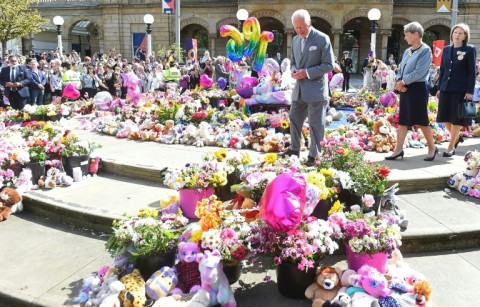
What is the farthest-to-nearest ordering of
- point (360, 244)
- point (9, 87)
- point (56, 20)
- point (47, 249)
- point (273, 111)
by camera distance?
point (56, 20) → point (9, 87) → point (273, 111) → point (47, 249) → point (360, 244)

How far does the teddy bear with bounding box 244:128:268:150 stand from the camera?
304 inches

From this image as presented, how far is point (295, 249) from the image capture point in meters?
3.43

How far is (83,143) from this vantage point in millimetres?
6562

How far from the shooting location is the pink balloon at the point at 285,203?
3443mm

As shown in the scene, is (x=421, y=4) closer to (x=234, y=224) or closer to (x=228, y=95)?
(x=228, y=95)

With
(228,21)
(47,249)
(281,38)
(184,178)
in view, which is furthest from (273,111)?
(281,38)

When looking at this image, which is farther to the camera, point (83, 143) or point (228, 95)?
point (228, 95)

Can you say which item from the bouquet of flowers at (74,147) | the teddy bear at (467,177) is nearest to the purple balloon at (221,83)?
the bouquet of flowers at (74,147)

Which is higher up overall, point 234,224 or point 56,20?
point 56,20

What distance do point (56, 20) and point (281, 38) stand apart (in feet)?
65.5

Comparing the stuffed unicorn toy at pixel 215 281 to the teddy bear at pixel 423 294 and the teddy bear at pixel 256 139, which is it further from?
the teddy bear at pixel 256 139

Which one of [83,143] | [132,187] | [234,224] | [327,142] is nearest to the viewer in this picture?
[234,224]

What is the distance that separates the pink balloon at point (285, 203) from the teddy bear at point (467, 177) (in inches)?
111

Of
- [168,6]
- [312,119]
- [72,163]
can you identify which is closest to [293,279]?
[312,119]
